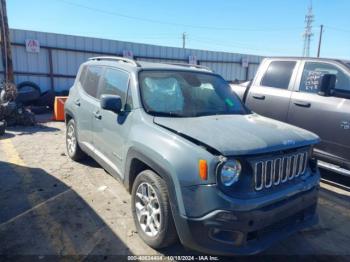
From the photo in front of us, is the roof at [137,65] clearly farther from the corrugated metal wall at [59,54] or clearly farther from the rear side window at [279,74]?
the corrugated metal wall at [59,54]

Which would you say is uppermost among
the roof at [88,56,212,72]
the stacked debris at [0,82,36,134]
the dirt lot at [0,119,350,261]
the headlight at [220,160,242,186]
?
the roof at [88,56,212,72]

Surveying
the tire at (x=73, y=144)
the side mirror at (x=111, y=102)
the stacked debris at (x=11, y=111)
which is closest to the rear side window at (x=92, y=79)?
the tire at (x=73, y=144)

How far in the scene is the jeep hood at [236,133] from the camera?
111 inches

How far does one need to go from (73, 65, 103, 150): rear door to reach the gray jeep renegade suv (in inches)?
17.3

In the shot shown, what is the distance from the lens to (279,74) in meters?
6.14

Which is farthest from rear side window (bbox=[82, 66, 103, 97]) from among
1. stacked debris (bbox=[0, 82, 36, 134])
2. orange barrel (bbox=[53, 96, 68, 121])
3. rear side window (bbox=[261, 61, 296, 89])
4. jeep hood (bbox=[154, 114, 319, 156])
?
orange barrel (bbox=[53, 96, 68, 121])

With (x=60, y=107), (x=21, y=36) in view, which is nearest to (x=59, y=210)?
(x=60, y=107)

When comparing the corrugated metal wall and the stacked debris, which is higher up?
the corrugated metal wall

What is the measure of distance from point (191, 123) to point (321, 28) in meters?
56.7

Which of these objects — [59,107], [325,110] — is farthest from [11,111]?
[325,110]

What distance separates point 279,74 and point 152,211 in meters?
4.06

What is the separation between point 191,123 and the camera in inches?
133

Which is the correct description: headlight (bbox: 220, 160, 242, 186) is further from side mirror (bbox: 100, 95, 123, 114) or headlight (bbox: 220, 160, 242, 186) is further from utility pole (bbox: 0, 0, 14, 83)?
utility pole (bbox: 0, 0, 14, 83)

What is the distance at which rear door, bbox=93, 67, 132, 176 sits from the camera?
3.87 meters
